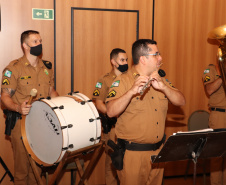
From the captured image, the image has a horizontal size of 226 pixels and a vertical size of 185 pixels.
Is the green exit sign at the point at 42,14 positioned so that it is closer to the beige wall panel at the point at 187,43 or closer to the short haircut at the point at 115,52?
the short haircut at the point at 115,52

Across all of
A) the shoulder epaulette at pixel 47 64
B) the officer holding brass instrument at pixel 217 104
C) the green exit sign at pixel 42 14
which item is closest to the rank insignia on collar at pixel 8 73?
the shoulder epaulette at pixel 47 64

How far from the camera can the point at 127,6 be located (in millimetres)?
4844

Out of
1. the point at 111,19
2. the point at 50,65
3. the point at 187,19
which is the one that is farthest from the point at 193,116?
the point at 50,65

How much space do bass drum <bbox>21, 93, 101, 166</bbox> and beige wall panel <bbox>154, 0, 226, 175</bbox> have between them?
7.15 ft

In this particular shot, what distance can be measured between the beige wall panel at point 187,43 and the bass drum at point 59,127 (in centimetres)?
218

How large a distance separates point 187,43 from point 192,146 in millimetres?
2872

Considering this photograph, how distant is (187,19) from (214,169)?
2328 mm

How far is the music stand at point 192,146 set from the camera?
96.4 inches

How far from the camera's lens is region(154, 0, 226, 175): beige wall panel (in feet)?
16.4

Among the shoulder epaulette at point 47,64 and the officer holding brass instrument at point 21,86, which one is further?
the shoulder epaulette at point 47,64

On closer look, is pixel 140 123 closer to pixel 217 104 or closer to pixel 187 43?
pixel 217 104

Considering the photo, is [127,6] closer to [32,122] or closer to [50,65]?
[50,65]

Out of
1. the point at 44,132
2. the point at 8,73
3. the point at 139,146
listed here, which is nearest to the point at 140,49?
the point at 139,146

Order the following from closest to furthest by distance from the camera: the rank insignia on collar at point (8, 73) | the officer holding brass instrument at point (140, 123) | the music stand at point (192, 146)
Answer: the music stand at point (192, 146) < the officer holding brass instrument at point (140, 123) < the rank insignia on collar at point (8, 73)
